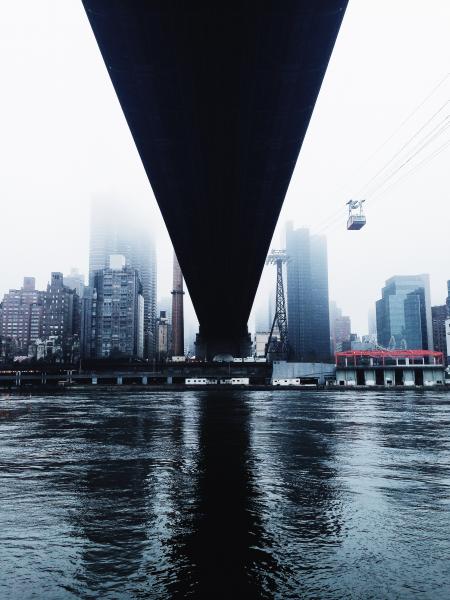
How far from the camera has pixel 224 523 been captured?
7.23m

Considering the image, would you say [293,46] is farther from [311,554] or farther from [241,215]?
[241,215]

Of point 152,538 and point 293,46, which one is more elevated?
point 293,46

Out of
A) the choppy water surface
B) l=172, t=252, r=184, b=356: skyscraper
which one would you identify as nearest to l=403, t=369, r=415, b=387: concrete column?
l=172, t=252, r=184, b=356: skyscraper

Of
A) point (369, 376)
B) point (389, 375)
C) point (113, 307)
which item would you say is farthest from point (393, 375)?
point (113, 307)

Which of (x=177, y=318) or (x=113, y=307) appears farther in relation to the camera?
(x=113, y=307)

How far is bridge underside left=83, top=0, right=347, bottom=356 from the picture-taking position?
1967 centimetres

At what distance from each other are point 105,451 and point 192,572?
1030 centimetres

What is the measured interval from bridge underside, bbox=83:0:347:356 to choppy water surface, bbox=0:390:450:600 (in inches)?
640

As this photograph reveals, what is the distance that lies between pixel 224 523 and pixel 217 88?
2316 centimetres

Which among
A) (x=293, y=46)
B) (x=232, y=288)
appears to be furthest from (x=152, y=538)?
(x=232, y=288)

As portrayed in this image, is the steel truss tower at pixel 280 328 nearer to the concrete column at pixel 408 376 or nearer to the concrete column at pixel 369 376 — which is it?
the concrete column at pixel 369 376

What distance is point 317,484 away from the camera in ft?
32.9

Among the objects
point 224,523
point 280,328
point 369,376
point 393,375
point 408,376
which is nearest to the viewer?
point 224,523

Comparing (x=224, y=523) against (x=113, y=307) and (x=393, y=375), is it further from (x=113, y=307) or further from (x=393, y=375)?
(x=113, y=307)
